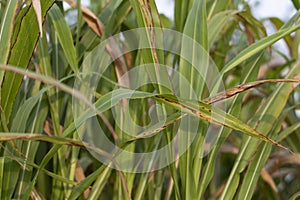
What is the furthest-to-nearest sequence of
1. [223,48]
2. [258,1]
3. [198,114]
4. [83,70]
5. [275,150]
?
[258,1] < [275,150] < [223,48] < [83,70] < [198,114]

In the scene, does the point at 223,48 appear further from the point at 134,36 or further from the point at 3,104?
the point at 3,104

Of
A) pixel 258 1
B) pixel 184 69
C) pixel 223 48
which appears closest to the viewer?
pixel 184 69

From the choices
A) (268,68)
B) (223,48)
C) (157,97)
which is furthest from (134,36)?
(268,68)

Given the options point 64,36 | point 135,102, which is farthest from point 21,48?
point 135,102

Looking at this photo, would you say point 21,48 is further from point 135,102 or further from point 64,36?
point 135,102

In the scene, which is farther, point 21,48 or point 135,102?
point 135,102

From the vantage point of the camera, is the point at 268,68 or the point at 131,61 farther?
the point at 268,68

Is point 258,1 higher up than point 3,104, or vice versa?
point 258,1

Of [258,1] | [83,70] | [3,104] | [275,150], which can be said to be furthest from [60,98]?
[258,1]

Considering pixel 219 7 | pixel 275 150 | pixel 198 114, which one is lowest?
pixel 275 150
